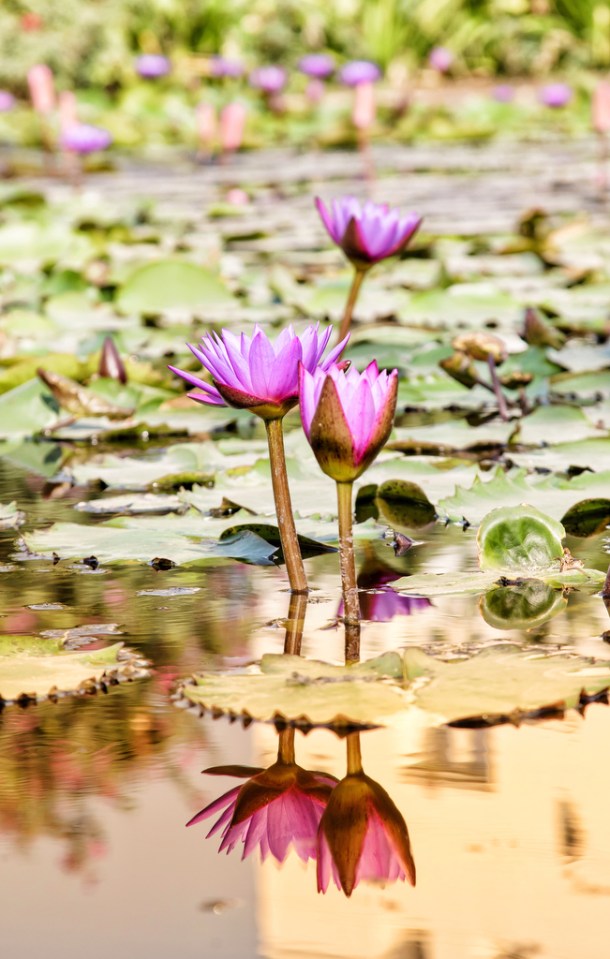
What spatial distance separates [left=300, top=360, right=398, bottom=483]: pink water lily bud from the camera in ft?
3.90

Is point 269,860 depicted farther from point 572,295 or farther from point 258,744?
point 572,295

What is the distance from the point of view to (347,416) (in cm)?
119

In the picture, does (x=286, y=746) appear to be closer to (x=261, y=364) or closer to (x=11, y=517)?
(x=261, y=364)

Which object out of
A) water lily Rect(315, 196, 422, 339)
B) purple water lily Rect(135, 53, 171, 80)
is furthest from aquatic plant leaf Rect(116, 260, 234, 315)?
purple water lily Rect(135, 53, 171, 80)

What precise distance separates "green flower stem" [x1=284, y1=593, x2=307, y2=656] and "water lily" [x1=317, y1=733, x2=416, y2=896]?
0.27 meters

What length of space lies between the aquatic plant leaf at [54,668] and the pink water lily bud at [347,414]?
0.23 m

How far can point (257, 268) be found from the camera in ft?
14.2

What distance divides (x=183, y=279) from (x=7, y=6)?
29.9ft

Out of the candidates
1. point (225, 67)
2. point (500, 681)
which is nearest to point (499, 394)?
point (500, 681)

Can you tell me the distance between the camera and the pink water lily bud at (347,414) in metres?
1.19

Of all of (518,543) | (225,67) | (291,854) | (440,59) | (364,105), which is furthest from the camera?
(440,59)

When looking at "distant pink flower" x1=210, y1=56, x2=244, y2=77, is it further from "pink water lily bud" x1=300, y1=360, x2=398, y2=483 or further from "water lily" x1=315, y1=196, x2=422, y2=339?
"pink water lily bud" x1=300, y1=360, x2=398, y2=483

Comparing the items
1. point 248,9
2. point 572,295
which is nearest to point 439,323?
point 572,295

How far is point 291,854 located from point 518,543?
0.66 m
